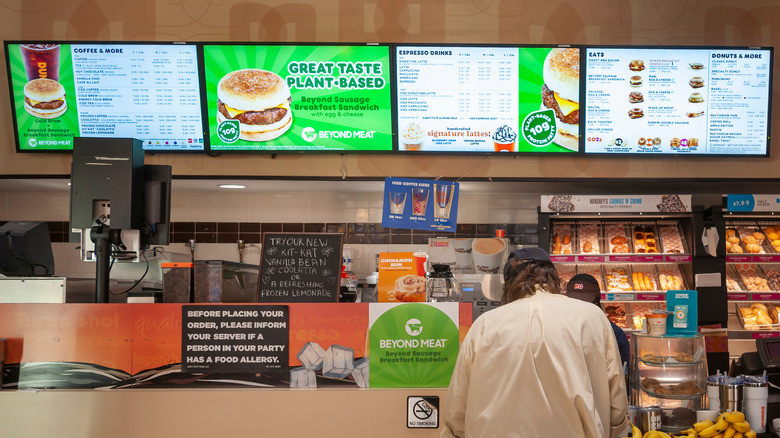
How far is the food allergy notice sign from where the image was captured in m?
2.92

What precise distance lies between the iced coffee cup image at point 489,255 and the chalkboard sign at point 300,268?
234cm

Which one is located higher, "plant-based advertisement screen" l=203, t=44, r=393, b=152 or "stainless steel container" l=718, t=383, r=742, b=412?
"plant-based advertisement screen" l=203, t=44, r=393, b=152

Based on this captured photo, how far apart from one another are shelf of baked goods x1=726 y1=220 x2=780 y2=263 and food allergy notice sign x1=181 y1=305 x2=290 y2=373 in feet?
11.8

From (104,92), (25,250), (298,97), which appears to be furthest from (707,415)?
(104,92)

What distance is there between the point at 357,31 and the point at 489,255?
201 cm

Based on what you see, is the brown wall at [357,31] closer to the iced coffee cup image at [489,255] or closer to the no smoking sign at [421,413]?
the iced coffee cup image at [489,255]

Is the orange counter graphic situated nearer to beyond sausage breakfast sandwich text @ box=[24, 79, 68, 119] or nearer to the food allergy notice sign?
the food allergy notice sign

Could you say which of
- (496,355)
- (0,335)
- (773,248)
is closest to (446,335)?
(496,355)

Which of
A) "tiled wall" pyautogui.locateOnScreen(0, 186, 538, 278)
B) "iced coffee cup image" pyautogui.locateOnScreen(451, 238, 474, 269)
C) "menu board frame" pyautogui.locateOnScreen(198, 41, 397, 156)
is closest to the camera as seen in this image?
"menu board frame" pyautogui.locateOnScreen(198, 41, 397, 156)

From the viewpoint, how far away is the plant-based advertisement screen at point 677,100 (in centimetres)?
485

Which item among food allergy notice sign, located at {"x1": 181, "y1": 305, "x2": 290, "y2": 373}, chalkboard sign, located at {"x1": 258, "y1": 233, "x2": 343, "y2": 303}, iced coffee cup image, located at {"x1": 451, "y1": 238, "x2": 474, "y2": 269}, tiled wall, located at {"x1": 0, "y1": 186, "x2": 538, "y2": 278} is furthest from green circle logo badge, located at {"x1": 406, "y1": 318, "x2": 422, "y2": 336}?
tiled wall, located at {"x1": 0, "y1": 186, "x2": 538, "y2": 278}

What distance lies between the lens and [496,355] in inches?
85.0

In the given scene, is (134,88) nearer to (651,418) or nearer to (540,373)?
(540,373)

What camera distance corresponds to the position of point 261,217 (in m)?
5.84
